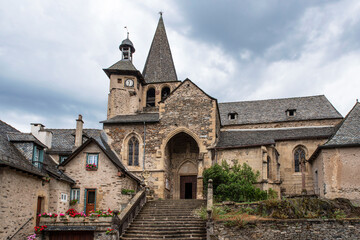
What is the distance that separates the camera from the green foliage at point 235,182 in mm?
22359

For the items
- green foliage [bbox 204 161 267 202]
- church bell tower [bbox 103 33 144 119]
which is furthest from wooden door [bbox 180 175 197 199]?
church bell tower [bbox 103 33 144 119]

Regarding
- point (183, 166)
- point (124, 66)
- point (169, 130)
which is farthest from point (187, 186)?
point (124, 66)

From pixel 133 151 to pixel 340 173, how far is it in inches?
581

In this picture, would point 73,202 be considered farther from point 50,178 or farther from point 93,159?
point 93,159

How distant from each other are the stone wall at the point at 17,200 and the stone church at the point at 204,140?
31.2 ft

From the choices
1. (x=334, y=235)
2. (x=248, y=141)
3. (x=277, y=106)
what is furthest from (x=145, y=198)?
(x=277, y=106)

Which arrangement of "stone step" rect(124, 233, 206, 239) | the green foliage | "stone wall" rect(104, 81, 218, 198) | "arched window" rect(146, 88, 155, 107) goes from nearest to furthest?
"stone step" rect(124, 233, 206, 239) → the green foliage → "stone wall" rect(104, 81, 218, 198) → "arched window" rect(146, 88, 155, 107)

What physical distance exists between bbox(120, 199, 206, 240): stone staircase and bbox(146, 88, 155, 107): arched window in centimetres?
1631

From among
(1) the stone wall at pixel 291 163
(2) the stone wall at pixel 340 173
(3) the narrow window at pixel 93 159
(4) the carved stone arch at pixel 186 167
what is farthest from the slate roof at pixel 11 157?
(1) the stone wall at pixel 291 163

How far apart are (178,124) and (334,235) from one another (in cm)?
1449

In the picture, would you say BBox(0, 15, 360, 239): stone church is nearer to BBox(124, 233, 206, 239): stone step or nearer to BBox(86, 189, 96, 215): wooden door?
BBox(86, 189, 96, 215): wooden door

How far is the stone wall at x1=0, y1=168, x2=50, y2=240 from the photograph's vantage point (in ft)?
53.5

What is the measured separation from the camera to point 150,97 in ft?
123

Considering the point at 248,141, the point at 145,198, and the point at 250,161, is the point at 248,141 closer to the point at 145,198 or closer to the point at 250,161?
the point at 250,161
